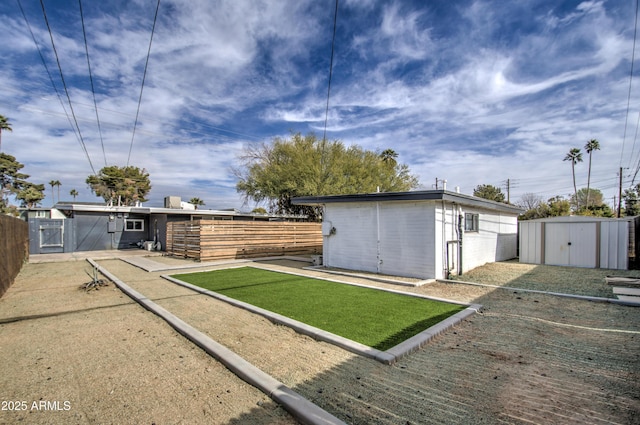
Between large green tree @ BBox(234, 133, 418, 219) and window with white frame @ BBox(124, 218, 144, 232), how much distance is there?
23.3ft

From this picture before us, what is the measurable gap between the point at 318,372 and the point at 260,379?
2.04 ft

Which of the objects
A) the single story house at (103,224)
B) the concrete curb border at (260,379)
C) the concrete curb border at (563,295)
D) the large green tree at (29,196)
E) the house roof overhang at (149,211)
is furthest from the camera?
the large green tree at (29,196)

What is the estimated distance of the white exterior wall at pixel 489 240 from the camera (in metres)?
10.5

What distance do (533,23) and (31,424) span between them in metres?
12.3

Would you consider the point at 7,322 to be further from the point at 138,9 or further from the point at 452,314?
the point at 452,314

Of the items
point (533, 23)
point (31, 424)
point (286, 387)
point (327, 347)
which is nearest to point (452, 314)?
point (327, 347)

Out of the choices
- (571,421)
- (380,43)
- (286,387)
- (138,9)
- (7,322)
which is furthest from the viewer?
(380,43)

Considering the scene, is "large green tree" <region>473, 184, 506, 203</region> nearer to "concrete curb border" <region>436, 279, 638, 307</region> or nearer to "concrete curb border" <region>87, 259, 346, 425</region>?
"concrete curb border" <region>436, 279, 638, 307</region>

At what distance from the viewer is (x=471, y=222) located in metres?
10.9

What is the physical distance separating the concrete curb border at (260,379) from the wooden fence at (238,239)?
28.1 ft

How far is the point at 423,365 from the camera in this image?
3455 millimetres

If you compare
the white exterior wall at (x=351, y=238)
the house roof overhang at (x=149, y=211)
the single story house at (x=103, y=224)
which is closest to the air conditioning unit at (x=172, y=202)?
the single story house at (x=103, y=224)

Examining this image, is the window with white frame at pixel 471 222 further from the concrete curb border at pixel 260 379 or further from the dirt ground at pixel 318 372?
the concrete curb border at pixel 260 379

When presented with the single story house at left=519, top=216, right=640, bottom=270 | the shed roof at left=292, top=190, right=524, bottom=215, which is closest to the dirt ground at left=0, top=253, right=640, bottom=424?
the shed roof at left=292, top=190, right=524, bottom=215
